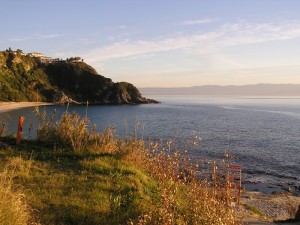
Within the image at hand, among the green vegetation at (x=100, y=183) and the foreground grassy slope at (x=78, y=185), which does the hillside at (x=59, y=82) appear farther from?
the foreground grassy slope at (x=78, y=185)

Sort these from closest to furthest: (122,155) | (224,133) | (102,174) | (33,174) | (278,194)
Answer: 1. (33,174)
2. (102,174)
3. (122,155)
4. (278,194)
5. (224,133)

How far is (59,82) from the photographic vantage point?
167 metres

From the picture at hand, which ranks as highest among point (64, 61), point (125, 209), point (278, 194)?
point (64, 61)

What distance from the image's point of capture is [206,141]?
167ft

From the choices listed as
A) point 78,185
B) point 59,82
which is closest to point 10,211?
point 78,185

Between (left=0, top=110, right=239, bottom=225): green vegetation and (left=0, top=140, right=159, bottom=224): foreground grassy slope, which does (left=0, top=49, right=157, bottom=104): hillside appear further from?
(left=0, top=140, right=159, bottom=224): foreground grassy slope

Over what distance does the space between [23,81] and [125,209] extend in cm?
14198

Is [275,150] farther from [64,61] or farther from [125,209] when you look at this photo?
[64,61]

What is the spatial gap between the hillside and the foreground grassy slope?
122383mm

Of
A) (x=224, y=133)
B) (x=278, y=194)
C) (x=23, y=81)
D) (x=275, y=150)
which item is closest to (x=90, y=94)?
(x=23, y=81)

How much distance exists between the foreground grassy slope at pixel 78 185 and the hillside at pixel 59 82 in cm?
12238

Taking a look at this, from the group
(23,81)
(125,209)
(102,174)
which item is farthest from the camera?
(23,81)

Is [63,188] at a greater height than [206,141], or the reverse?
[63,188]

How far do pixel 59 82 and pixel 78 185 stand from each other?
16239 centimetres
